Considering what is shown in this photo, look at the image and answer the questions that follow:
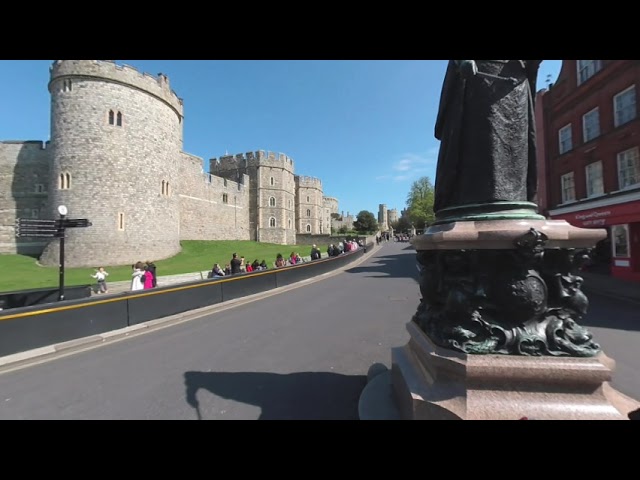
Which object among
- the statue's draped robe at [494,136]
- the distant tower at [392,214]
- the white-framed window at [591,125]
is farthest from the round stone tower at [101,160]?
the distant tower at [392,214]

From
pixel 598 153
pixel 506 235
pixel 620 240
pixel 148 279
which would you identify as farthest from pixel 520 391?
pixel 598 153

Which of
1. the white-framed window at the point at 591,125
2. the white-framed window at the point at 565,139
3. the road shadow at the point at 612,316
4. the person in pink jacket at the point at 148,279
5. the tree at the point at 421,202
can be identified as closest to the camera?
the road shadow at the point at 612,316

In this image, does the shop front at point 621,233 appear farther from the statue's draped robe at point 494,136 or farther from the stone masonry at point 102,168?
the stone masonry at point 102,168

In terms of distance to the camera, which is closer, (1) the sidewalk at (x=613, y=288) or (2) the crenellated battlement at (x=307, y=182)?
(1) the sidewalk at (x=613, y=288)

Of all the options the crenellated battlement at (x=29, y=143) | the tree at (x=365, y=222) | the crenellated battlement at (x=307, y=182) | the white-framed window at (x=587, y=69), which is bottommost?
the tree at (x=365, y=222)

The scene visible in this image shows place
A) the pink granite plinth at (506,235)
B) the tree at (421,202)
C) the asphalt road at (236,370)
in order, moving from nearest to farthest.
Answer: the pink granite plinth at (506,235), the asphalt road at (236,370), the tree at (421,202)

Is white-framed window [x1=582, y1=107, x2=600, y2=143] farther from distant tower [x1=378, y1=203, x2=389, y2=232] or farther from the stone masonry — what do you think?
distant tower [x1=378, y1=203, x2=389, y2=232]

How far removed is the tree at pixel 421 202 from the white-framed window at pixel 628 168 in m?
35.9

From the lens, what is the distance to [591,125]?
15625 mm

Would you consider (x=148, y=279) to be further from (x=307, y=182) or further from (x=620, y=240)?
(x=307, y=182)

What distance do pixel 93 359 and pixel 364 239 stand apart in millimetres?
39725

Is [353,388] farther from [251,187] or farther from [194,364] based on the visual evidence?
[251,187]

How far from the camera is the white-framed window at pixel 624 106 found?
43.2ft
